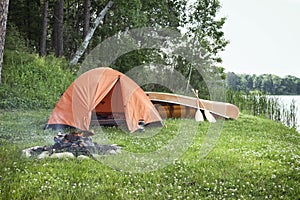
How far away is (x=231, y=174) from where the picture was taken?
468 centimetres

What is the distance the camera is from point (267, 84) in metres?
16.0

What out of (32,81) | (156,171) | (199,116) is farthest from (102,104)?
(156,171)

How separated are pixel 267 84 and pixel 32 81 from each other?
9.74 meters

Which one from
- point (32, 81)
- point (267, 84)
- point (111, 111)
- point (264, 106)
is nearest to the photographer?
point (111, 111)

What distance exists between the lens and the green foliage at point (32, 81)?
11.1 meters

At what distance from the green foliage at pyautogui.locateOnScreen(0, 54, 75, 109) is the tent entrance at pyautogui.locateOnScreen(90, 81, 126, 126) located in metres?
2.64

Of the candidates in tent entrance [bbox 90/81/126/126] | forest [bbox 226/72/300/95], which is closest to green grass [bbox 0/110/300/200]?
tent entrance [bbox 90/81/126/126]

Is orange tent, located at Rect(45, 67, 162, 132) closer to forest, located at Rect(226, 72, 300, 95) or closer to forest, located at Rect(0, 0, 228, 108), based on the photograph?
forest, located at Rect(0, 0, 228, 108)

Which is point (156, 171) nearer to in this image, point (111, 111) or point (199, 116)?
point (111, 111)

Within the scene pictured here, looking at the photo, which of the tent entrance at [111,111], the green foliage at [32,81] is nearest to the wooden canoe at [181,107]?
the tent entrance at [111,111]

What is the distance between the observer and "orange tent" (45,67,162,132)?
25.8 feet

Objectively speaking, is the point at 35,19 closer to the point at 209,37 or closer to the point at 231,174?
the point at 209,37

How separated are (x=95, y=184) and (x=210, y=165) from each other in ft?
5.77

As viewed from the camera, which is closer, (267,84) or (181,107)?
(181,107)
